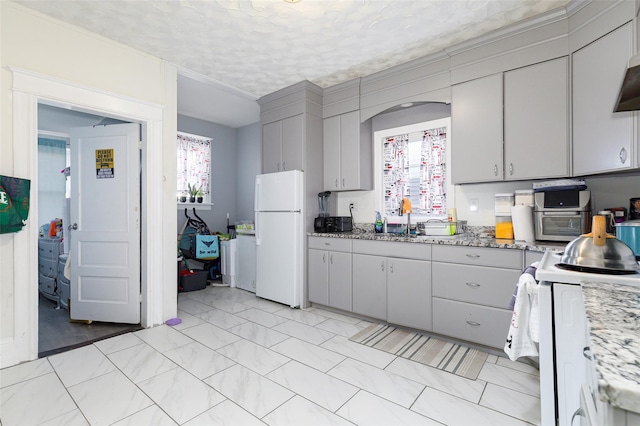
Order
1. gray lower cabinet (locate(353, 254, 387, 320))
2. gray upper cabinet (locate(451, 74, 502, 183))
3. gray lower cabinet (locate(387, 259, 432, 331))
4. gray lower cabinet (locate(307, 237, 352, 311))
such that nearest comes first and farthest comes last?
1. gray upper cabinet (locate(451, 74, 502, 183))
2. gray lower cabinet (locate(387, 259, 432, 331))
3. gray lower cabinet (locate(353, 254, 387, 320))
4. gray lower cabinet (locate(307, 237, 352, 311))

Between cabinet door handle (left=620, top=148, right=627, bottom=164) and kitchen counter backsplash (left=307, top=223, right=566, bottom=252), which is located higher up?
cabinet door handle (left=620, top=148, right=627, bottom=164)

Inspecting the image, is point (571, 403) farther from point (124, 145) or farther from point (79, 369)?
point (124, 145)

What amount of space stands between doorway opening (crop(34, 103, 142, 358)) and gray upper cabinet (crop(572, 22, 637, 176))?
3958mm

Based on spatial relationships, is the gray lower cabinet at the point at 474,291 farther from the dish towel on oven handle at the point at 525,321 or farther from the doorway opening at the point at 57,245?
the doorway opening at the point at 57,245

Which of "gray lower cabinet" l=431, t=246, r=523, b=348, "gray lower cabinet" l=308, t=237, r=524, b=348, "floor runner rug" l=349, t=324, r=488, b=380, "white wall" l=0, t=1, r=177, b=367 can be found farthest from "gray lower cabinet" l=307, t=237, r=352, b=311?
"white wall" l=0, t=1, r=177, b=367

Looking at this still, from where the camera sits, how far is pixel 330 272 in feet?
11.8

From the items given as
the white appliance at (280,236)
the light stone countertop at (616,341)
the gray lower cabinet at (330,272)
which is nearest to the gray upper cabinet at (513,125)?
the gray lower cabinet at (330,272)

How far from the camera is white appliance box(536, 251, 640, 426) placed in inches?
52.7

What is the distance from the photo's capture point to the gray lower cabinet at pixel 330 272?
11.3 feet

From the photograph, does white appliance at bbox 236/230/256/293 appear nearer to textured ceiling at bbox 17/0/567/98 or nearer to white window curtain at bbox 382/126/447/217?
white window curtain at bbox 382/126/447/217

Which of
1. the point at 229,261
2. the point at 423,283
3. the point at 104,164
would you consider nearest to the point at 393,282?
the point at 423,283

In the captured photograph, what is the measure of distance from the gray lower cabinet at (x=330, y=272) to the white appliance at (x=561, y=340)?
212cm

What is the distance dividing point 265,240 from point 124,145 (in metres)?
1.88

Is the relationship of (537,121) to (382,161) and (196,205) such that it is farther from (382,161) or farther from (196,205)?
(196,205)
